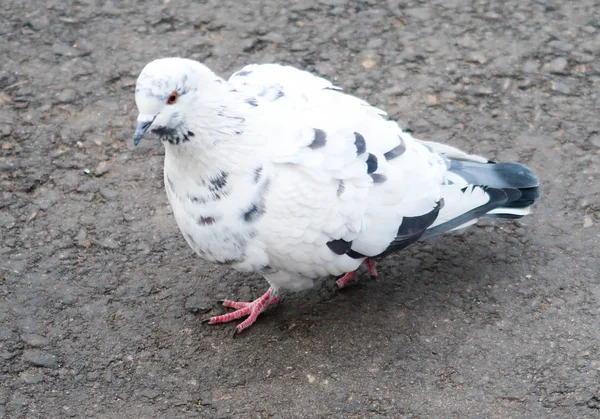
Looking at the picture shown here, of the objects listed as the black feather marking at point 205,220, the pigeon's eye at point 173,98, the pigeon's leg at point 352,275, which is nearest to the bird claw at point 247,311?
the pigeon's leg at point 352,275

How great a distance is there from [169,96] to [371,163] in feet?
2.98

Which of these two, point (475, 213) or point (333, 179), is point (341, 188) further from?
point (475, 213)

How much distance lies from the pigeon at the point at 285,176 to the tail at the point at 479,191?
14 mm

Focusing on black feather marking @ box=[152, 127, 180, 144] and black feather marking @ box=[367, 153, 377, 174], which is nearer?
black feather marking @ box=[152, 127, 180, 144]

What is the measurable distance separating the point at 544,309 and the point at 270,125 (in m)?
1.54

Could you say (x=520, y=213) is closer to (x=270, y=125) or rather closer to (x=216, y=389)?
(x=270, y=125)

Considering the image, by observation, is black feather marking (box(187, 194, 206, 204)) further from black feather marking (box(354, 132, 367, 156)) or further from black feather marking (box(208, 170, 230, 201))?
black feather marking (box(354, 132, 367, 156))

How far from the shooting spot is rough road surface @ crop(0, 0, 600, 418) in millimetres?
3576

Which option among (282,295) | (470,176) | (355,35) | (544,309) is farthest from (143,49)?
(544,309)

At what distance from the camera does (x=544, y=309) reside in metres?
3.82

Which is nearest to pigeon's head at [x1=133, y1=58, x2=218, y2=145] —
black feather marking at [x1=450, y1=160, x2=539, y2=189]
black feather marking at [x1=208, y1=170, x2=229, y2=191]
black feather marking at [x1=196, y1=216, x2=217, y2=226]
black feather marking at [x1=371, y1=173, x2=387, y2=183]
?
black feather marking at [x1=208, y1=170, x2=229, y2=191]

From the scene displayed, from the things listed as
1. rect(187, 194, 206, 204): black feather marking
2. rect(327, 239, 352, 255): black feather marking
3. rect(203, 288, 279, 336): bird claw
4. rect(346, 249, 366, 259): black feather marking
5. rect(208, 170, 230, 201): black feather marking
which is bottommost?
rect(203, 288, 279, 336): bird claw

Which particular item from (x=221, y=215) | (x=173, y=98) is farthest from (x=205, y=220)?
(x=173, y=98)

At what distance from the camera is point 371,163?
3.50m
